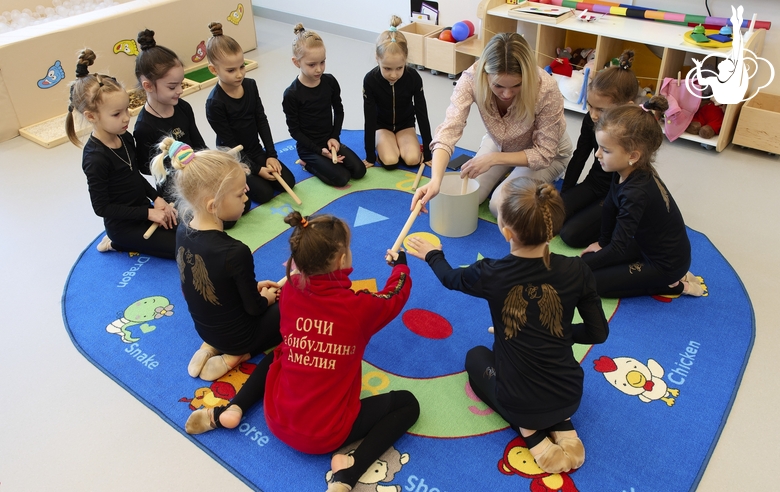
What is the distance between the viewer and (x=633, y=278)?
2.10 meters

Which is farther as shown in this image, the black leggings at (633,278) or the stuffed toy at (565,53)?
the stuffed toy at (565,53)

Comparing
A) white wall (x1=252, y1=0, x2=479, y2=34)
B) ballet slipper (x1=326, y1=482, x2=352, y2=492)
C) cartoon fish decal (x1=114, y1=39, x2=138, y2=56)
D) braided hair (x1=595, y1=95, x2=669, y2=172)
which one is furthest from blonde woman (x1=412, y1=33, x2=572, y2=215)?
cartoon fish decal (x1=114, y1=39, x2=138, y2=56)

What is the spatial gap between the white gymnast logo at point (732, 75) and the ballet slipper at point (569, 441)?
83.8 inches

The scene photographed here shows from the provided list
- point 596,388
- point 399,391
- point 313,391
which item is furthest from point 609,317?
point 313,391

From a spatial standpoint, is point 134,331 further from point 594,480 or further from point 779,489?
point 779,489

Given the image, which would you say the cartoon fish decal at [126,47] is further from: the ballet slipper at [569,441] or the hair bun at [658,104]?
the ballet slipper at [569,441]

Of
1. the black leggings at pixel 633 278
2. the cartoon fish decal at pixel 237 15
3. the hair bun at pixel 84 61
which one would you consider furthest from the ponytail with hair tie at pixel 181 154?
the cartoon fish decal at pixel 237 15

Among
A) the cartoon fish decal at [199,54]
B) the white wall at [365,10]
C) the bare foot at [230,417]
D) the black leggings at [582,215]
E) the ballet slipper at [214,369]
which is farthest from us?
the cartoon fish decal at [199,54]

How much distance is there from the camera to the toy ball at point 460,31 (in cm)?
384

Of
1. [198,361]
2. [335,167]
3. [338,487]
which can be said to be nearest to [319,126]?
[335,167]

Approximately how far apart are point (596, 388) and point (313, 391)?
0.88 m

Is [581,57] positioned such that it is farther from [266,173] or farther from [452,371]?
[452,371]

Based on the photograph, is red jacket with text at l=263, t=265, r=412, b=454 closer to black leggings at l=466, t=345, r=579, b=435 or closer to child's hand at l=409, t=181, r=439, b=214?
black leggings at l=466, t=345, r=579, b=435

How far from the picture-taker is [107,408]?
6.06ft
